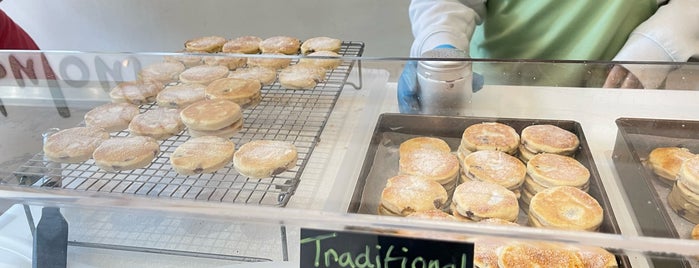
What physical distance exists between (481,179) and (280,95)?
607mm

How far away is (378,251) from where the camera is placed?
561mm

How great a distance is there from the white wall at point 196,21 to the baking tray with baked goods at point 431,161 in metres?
1.71

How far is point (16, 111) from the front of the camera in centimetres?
114

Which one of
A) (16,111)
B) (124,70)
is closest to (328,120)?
(124,70)

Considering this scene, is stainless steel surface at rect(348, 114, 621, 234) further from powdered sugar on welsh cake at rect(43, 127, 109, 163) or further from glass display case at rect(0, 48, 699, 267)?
powdered sugar on welsh cake at rect(43, 127, 109, 163)

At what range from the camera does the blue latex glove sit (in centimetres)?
117

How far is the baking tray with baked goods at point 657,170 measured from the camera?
863mm

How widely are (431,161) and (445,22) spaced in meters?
0.66

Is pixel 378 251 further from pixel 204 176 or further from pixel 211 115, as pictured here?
pixel 211 115

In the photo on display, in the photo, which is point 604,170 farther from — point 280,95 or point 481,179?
point 280,95

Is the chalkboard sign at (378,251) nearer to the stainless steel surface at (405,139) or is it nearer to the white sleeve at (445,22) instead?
the stainless steel surface at (405,139)

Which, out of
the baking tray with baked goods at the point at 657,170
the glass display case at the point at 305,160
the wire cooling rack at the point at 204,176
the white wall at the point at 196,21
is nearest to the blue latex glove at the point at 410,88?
the glass display case at the point at 305,160

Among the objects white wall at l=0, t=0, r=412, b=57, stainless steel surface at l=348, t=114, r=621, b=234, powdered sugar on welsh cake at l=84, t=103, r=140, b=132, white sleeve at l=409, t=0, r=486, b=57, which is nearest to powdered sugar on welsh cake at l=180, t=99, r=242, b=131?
powdered sugar on welsh cake at l=84, t=103, r=140, b=132

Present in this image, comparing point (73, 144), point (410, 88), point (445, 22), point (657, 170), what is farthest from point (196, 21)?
point (657, 170)
